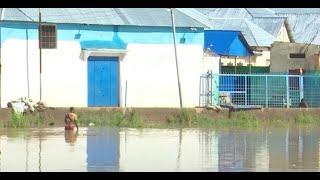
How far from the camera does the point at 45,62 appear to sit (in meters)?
22.1

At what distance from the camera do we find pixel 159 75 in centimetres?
2359

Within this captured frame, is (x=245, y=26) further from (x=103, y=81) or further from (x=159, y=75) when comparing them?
(x=103, y=81)

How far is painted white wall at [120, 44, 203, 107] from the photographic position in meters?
23.3

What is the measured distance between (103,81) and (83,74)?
0.85m

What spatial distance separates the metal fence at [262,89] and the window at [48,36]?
5507 mm

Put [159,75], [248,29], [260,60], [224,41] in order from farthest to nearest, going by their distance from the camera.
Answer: [248,29] → [260,60] → [224,41] → [159,75]

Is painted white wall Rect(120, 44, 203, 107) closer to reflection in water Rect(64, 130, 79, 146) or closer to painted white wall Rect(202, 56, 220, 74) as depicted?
painted white wall Rect(202, 56, 220, 74)

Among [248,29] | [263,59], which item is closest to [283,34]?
[248,29]

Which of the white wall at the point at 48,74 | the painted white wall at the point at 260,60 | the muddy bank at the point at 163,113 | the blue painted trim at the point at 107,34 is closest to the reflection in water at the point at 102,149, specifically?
the muddy bank at the point at 163,113

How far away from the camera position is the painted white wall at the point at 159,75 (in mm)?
23328

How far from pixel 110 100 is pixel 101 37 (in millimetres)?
2214

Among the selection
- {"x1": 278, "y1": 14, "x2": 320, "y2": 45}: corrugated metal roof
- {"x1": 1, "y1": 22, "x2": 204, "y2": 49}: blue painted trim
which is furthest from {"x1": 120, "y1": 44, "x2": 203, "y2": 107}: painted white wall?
{"x1": 278, "y1": 14, "x2": 320, "y2": 45}: corrugated metal roof

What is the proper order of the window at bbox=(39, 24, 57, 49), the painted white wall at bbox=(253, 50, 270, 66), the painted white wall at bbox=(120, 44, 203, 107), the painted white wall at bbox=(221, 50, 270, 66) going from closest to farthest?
1. the window at bbox=(39, 24, 57, 49)
2. the painted white wall at bbox=(120, 44, 203, 107)
3. the painted white wall at bbox=(221, 50, 270, 66)
4. the painted white wall at bbox=(253, 50, 270, 66)

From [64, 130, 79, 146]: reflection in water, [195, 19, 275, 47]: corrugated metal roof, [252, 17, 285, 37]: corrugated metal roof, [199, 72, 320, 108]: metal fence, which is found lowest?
[64, 130, 79, 146]: reflection in water
